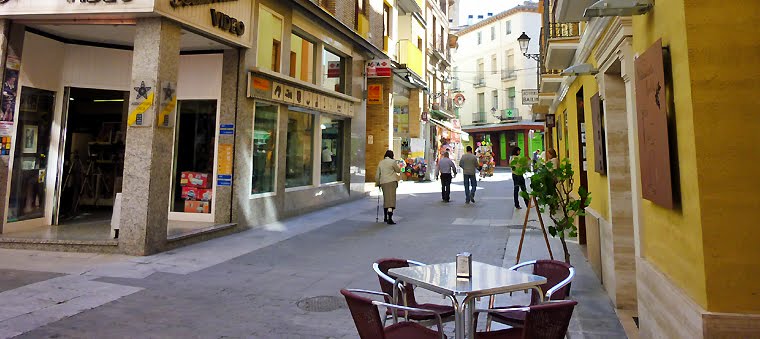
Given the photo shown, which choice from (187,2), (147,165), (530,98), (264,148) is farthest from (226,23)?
(530,98)

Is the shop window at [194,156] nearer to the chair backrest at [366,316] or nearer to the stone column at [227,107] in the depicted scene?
the stone column at [227,107]

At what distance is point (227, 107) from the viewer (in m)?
9.27

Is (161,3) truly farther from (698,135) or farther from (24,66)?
(698,135)

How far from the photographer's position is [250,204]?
31.5ft

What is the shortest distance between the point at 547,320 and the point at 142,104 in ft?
23.6

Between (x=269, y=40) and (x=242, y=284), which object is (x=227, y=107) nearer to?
(x=269, y=40)

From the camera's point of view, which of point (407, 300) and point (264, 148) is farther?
point (264, 148)

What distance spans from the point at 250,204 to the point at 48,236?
3735 mm

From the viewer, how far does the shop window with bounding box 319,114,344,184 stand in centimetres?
1341

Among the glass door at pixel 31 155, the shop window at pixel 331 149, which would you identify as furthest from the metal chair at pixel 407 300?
the shop window at pixel 331 149

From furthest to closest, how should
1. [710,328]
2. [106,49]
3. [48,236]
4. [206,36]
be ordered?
[106,49] < [206,36] < [48,236] < [710,328]

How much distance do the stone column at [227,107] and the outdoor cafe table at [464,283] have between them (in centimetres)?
721

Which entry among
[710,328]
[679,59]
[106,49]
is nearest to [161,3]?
[106,49]

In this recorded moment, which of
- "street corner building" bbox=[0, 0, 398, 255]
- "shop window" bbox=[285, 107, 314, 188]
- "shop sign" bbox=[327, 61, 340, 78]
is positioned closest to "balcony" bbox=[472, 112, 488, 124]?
"shop sign" bbox=[327, 61, 340, 78]
